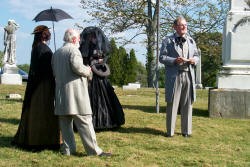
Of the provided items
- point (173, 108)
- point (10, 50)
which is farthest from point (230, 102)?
point (10, 50)

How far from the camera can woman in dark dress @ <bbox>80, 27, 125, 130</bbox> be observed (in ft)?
24.4

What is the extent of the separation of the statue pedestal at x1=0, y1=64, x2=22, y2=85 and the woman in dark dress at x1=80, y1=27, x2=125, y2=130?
15854mm

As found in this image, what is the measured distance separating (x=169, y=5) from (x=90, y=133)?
22470 millimetres

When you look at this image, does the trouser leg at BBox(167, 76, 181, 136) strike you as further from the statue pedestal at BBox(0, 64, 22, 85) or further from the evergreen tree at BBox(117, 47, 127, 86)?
the evergreen tree at BBox(117, 47, 127, 86)

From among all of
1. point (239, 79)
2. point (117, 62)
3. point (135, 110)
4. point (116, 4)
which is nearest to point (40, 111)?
point (135, 110)

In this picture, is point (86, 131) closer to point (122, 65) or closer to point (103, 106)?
point (103, 106)

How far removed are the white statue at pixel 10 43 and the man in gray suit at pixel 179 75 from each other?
18.1m

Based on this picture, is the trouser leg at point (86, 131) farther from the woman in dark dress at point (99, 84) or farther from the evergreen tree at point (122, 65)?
the evergreen tree at point (122, 65)

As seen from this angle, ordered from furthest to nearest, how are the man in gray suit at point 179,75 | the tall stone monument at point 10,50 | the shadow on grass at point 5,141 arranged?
1. the tall stone monument at point 10,50
2. the man in gray suit at point 179,75
3. the shadow on grass at point 5,141

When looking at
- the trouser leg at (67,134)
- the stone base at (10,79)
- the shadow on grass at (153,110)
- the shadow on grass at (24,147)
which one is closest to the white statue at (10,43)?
the stone base at (10,79)

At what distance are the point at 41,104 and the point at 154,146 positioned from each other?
1.73m

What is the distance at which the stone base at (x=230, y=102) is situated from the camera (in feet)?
28.6

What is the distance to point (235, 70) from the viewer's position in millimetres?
9016

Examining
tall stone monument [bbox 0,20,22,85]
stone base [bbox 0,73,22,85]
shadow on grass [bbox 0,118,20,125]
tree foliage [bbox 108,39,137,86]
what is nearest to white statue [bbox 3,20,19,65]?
tall stone monument [bbox 0,20,22,85]
